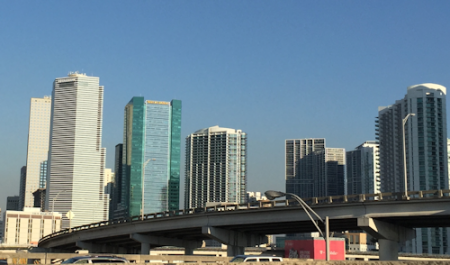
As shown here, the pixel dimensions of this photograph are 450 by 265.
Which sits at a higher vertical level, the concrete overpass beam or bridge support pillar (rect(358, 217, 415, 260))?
bridge support pillar (rect(358, 217, 415, 260))

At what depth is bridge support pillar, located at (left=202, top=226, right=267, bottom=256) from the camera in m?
76.6

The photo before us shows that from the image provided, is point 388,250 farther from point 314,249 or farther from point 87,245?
point 87,245

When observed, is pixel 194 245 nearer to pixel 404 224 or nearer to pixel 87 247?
pixel 87 247

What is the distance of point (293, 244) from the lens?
7406 cm

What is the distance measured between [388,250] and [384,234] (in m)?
1.62

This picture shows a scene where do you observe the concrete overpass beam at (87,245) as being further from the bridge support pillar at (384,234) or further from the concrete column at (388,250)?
the concrete column at (388,250)

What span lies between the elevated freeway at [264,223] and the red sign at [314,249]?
2352mm

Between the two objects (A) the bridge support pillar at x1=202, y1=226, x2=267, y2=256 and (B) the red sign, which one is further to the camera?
(A) the bridge support pillar at x1=202, y1=226, x2=267, y2=256

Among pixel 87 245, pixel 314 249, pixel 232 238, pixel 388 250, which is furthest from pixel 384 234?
pixel 87 245

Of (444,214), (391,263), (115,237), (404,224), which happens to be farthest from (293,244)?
(391,263)

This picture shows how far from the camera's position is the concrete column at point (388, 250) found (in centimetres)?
6270

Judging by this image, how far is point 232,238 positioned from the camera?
79.2 meters

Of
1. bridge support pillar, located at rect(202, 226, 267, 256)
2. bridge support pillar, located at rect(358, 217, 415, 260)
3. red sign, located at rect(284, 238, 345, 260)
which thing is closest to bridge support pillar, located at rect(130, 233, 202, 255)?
bridge support pillar, located at rect(202, 226, 267, 256)

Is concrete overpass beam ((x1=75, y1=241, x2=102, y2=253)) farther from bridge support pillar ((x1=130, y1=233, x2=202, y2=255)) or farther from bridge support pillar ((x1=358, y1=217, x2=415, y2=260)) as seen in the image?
bridge support pillar ((x1=358, y1=217, x2=415, y2=260))
